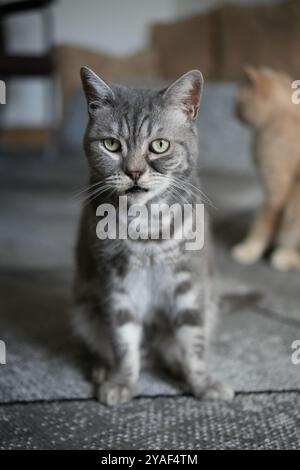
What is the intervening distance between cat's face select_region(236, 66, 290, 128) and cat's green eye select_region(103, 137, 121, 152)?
3.53ft

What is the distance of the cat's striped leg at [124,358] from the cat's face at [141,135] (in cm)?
26

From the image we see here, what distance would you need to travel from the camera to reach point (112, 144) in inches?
39.9

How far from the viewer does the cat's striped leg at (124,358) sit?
110 cm

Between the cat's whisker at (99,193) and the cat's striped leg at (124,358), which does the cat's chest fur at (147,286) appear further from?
the cat's whisker at (99,193)

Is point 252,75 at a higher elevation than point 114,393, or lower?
higher

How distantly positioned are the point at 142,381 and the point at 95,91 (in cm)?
61

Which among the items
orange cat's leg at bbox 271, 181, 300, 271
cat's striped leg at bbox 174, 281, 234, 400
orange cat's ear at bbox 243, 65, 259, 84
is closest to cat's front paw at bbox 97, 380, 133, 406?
cat's striped leg at bbox 174, 281, 234, 400

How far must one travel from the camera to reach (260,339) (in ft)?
4.42

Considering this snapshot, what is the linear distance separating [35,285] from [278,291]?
2.52 feet

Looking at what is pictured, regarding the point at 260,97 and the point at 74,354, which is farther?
the point at 260,97

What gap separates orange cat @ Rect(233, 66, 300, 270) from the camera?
194 centimetres
